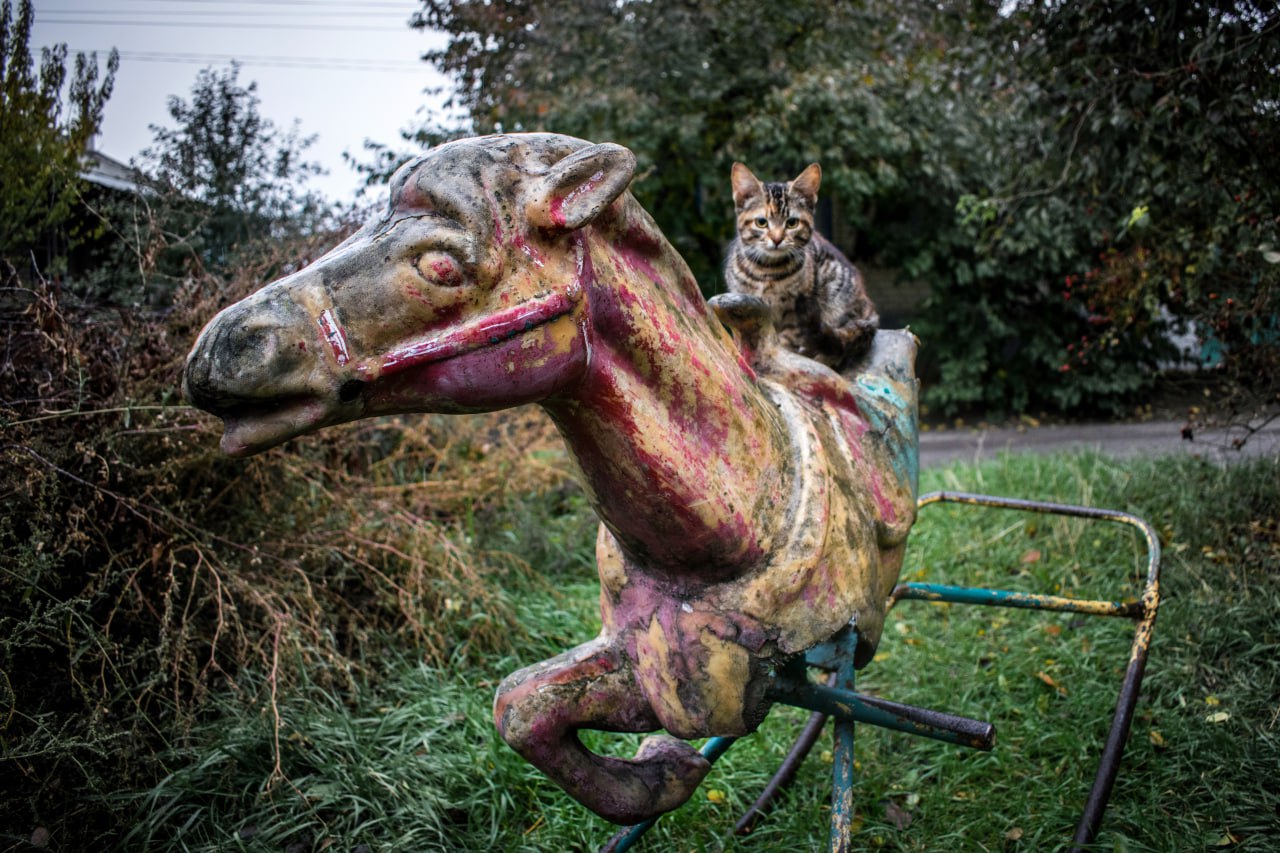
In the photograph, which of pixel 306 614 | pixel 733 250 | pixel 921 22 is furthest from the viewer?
pixel 921 22

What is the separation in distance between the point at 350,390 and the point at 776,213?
133 cm

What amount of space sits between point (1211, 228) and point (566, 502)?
3642mm

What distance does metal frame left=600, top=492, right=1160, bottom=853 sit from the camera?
1586 millimetres

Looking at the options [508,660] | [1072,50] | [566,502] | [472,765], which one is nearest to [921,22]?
[1072,50]

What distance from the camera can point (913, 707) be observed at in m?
1.66

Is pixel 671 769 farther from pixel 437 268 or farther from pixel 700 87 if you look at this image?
pixel 700 87

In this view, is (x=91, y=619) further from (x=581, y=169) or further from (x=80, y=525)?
(x=581, y=169)

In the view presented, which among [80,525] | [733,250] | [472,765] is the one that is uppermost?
[733,250]

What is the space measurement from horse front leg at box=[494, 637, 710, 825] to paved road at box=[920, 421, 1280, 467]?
5.81 m

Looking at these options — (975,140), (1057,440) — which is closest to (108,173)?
(975,140)

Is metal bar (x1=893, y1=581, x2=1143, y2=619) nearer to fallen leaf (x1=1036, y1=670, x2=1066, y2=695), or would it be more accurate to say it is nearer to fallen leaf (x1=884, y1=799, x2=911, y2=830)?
fallen leaf (x1=884, y1=799, x2=911, y2=830)

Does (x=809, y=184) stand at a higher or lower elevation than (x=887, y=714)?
higher

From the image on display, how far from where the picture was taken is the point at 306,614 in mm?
3170

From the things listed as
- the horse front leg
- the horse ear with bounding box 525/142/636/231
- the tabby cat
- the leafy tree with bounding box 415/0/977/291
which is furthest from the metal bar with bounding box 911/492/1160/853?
the leafy tree with bounding box 415/0/977/291
